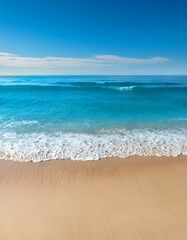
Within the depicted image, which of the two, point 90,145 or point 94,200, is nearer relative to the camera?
point 94,200

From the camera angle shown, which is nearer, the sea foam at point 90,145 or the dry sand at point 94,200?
the dry sand at point 94,200

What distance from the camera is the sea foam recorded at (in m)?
5.05

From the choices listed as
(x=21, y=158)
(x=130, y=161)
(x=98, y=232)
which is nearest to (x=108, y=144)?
(x=130, y=161)

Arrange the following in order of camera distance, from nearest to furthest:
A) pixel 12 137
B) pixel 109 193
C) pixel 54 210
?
pixel 54 210
pixel 109 193
pixel 12 137

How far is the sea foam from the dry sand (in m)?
0.41

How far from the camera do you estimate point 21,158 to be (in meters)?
4.81

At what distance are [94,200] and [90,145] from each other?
2.48 m

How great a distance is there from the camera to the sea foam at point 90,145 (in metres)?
5.05

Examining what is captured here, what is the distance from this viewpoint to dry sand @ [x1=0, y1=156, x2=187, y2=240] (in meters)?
2.70

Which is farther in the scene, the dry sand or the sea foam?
the sea foam

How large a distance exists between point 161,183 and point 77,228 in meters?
2.21

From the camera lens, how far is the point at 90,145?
18.6ft

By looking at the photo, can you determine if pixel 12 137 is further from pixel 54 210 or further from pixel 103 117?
pixel 103 117

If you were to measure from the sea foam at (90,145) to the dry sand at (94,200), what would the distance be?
16.2 inches
